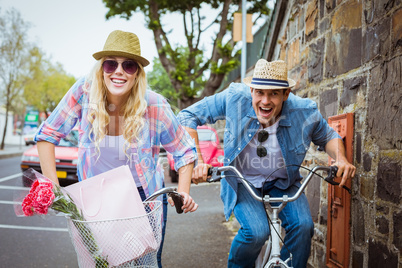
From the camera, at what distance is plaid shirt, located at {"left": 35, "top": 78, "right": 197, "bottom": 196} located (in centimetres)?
267

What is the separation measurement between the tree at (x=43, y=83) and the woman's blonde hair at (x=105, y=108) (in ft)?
96.7

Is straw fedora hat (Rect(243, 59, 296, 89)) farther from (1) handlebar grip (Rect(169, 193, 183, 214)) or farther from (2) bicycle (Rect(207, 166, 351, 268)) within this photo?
(1) handlebar grip (Rect(169, 193, 183, 214))

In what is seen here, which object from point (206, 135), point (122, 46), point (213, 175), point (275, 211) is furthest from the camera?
point (206, 135)

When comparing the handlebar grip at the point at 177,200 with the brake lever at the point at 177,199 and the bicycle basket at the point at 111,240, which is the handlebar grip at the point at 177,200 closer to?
the brake lever at the point at 177,199

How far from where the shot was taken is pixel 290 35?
5.60 m

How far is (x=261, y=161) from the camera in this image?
3.42m

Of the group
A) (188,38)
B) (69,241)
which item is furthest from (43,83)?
(69,241)

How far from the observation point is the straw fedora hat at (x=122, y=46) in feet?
8.61

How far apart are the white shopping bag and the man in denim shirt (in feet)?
3.24

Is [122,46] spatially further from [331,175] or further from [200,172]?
[331,175]

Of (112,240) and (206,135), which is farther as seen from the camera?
(206,135)

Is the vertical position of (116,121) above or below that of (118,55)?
below

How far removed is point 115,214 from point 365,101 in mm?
2245

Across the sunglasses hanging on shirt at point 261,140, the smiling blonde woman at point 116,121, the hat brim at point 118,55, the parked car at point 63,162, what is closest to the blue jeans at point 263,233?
the sunglasses hanging on shirt at point 261,140
